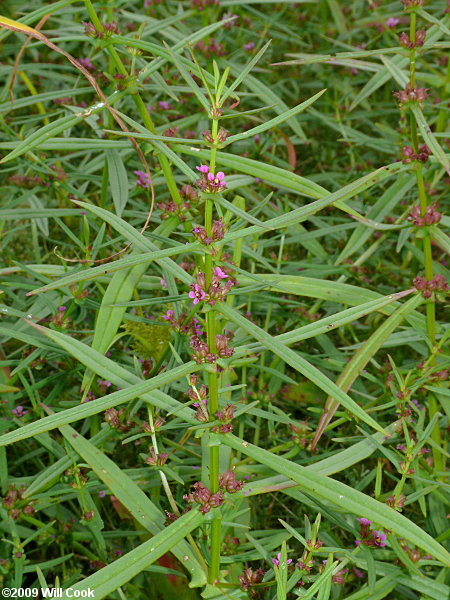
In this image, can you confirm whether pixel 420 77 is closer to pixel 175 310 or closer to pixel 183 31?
pixel 183 31

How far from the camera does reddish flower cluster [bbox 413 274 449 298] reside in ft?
5.07

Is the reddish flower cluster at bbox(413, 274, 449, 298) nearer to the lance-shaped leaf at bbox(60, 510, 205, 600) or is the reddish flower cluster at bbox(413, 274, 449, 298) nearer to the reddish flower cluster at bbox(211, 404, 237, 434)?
the reddish flower cluster at bbox(211, 404, 237, 434)

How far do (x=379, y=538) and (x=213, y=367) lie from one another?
52cm

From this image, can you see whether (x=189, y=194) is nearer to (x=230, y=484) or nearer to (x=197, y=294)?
(x=197, y=294)

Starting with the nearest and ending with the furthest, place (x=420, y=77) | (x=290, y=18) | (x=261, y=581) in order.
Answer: (x=261, y=581)
(x=420, y=77)
(x=290, y=18)

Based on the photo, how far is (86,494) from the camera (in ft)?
4.93

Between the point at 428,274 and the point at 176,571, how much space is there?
0.77 metres

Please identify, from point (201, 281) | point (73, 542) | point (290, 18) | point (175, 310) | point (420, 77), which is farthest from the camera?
point (290, 18)

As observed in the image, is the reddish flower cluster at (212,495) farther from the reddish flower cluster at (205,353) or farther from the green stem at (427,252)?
the green stem at (427,252)

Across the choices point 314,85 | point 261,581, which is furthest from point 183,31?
point 261,581

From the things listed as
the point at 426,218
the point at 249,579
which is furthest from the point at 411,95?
the point at 249,579

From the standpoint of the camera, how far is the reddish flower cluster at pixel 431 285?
5.07 feet

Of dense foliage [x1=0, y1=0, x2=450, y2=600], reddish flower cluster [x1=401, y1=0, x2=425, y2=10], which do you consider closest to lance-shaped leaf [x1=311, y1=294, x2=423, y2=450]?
dense foliage [x1=0, y1=0, x2=450, y2=600]

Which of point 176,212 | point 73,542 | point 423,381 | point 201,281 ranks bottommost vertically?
point 73,542
